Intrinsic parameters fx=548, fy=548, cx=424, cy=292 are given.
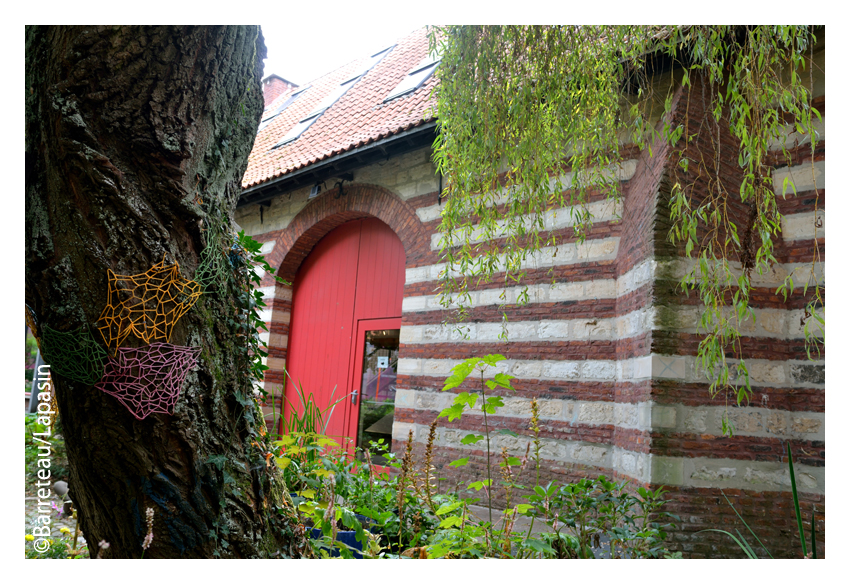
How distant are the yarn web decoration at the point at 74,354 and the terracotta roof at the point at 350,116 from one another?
14.5 ft

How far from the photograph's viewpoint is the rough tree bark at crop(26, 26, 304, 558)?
164cm

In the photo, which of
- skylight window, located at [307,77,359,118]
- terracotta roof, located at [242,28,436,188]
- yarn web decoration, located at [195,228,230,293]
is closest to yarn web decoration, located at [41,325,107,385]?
yarn web decoration, located at [195,228,230,293]

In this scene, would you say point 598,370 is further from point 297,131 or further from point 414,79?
point 297,131

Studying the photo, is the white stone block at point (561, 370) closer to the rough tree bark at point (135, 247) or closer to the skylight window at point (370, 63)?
the rough tree bark at point (135, 247)

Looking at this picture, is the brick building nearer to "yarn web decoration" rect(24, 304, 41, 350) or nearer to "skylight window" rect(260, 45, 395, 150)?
"skylight window" rect(260, 45, 395, 150)

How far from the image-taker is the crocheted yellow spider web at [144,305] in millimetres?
1638

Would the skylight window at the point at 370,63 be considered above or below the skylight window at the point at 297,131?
above

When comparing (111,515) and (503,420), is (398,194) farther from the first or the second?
(111,515)

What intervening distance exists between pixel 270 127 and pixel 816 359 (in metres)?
9.51

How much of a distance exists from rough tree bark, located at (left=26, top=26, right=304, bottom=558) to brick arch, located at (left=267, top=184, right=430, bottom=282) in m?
4.36

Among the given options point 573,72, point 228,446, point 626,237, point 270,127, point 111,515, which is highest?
point 270,127

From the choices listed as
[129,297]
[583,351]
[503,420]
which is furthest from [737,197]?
[129,297]

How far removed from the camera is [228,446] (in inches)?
70.4

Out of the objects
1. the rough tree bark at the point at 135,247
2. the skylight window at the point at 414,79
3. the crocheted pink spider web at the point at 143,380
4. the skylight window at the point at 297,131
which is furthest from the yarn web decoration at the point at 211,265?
the skylight window at the point at 297,131
